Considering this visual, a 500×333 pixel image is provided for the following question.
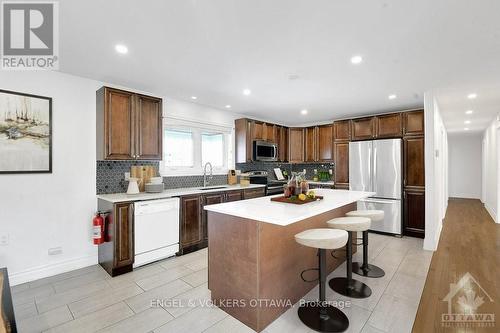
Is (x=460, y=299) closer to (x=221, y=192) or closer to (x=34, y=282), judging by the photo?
(x=221, y=192)

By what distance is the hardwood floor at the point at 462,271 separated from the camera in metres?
2.12

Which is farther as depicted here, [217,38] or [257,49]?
[257,49]

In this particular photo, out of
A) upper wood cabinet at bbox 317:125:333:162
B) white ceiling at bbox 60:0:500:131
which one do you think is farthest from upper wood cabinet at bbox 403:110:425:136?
upper wood cabinet at bbox 317:125:333:162

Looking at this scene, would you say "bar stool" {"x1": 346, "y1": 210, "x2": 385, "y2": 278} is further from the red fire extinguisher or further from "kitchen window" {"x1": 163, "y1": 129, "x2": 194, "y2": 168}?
the red fire extinguisher

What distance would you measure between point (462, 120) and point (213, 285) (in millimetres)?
7291

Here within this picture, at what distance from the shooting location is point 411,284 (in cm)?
270

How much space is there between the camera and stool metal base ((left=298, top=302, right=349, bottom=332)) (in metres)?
1.96

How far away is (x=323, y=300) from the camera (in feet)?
6.79

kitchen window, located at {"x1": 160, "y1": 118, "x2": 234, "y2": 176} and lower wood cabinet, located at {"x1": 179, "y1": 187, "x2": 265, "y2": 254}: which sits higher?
kitchen window, located at {"x1": 160, "y1": 118, "x2": 234, "y2": 176}

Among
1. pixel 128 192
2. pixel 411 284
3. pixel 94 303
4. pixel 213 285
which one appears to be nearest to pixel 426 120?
pixel 411 284

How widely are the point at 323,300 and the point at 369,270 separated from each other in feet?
4.31

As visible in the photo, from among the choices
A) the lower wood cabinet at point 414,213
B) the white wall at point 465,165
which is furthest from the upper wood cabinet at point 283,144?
the white wall at point 465,165

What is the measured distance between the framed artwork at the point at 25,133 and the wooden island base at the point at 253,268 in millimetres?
2308

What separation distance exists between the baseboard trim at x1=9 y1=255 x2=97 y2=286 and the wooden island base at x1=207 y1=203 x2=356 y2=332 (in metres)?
2.01
